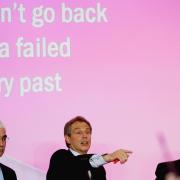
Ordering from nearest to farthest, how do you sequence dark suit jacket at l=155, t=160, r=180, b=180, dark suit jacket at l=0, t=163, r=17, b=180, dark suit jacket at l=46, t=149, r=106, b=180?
dark suit jacket at l=155, t=160, r=180, b=180 → dark suit jacket at l=46, t=149, r=106, b=180 → dark suit jacket at l=0, t=163, r=17, b=180

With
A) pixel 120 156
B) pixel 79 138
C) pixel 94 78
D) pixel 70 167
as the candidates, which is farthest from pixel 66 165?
pixel 94 78

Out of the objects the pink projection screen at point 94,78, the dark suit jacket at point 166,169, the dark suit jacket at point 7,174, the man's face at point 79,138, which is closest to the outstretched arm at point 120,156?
the dark suit jacket at point 166,169

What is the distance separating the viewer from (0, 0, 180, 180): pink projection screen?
4020 millimetres

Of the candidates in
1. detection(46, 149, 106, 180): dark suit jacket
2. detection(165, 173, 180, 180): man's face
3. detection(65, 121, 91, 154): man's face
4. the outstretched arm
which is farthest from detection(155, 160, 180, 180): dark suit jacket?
detection(65, 121, 91, 154): man's face

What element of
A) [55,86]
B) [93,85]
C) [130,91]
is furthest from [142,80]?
[55,86]

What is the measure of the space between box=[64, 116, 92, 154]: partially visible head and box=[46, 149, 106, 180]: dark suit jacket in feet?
0.34

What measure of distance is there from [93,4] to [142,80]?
2.29 feet

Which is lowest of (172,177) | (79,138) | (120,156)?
(172,177)

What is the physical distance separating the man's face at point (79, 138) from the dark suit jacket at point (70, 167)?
0.10 metres

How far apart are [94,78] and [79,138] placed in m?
0.82

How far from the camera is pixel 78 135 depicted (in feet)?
11.2

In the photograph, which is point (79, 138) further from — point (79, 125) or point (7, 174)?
point (7, 174)

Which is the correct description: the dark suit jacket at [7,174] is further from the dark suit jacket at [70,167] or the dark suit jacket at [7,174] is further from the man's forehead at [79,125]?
the man's forehead at [79,125]

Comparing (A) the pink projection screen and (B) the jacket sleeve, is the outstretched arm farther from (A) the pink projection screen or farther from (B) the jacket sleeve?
(A) the pink projection screen
